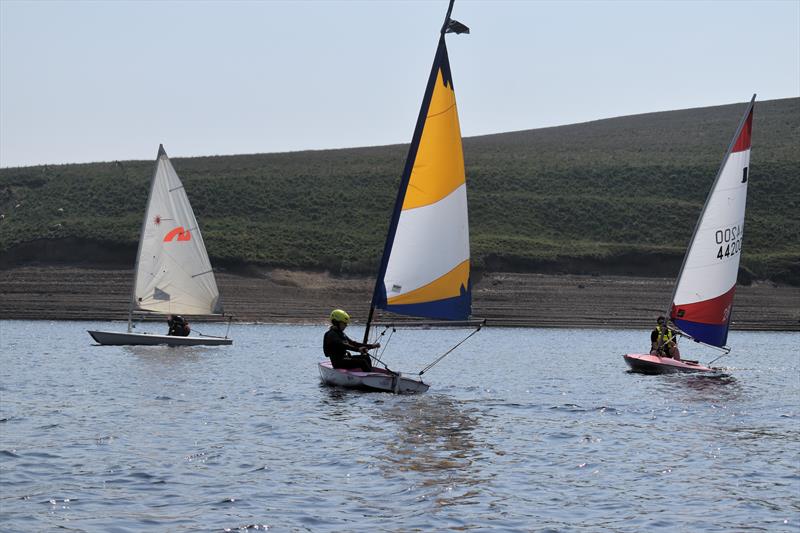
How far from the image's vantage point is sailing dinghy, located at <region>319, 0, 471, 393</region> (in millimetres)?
26641

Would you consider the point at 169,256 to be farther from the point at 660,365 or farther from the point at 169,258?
the point at 660,365

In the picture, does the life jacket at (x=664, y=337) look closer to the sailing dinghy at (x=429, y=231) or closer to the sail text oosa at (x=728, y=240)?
the sail text oosa at (x=728, y=240)

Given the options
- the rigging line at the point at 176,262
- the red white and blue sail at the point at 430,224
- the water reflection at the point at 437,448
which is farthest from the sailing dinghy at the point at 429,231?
the rigging line at the point at 176,262

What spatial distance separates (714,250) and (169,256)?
21121 mm

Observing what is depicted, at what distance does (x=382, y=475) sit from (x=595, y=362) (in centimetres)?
2622

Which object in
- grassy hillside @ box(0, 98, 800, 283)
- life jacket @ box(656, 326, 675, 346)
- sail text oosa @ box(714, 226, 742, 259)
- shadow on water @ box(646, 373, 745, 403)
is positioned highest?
grassy hillside @ box(0, 98, 800, 283)

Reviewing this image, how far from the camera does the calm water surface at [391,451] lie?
577 inches

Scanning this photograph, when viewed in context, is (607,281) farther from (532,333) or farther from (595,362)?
(595,362)

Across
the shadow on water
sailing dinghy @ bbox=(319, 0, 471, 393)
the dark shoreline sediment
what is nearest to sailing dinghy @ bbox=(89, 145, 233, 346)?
the shadow on water

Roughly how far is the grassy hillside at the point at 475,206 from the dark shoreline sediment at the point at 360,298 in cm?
266

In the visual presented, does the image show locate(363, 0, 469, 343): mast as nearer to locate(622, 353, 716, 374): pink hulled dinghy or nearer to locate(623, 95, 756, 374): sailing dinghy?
locate(622, 353, 716, 374): pink hulled dinghy

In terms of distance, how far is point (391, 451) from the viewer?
63.1ft

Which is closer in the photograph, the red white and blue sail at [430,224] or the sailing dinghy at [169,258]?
the red white and blue sail at [430,224]

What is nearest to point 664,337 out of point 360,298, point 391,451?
point 391,451
